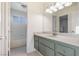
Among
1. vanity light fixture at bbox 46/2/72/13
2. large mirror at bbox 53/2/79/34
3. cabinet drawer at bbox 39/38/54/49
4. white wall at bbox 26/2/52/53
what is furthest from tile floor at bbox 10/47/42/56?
vanity light fixture at bbox 46/2/72/13

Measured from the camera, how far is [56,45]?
1549mm

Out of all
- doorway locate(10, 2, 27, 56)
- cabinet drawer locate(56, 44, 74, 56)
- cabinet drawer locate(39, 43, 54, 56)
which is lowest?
cabinet drawer locate(39, 43, 54, 56)

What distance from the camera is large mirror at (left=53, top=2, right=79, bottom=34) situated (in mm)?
1680

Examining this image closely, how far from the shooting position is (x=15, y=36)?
167cm

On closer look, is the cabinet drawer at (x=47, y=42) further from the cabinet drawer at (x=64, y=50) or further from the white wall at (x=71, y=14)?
the white wall at (x=71, y=14)

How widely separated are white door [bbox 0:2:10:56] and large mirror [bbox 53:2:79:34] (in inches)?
32.1

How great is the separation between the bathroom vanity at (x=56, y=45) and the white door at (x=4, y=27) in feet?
1.65

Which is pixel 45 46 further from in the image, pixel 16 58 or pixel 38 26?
pixel 16 58

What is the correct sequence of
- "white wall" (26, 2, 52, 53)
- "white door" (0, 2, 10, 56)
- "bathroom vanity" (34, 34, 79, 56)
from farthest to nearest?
"white wall" (26, 2, 52, 53), "white door" (0, 2, 10, 56), "bathroom vanity" (34, 34, 79, 56)

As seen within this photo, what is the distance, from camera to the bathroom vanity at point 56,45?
48.9 inches

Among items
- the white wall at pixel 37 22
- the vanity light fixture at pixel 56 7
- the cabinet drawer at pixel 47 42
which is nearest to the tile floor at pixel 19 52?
the white wall at pixel 37 22

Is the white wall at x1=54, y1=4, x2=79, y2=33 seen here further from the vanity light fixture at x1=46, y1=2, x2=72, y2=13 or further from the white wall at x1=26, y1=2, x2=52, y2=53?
the white wall at x1=26, y1=2, x2=52, y2=53

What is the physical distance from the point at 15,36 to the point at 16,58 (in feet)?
1.36

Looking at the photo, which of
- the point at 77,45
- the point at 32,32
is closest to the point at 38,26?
the point at 32,32
